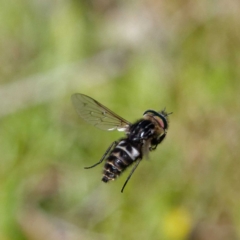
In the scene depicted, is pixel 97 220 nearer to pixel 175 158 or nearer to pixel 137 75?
pixel 175 158

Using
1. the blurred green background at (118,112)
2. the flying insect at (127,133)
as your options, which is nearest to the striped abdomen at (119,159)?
the flying insect at (127,133)

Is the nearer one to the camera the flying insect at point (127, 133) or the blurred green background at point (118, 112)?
the flying insect at point (127, 133)

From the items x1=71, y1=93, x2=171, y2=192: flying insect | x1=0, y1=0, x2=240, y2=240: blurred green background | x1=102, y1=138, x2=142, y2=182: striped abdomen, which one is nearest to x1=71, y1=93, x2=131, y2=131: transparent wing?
x1=71, y1=93, x2=171, y2=192: flying insect

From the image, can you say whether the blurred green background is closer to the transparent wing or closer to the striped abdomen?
the transparent wing

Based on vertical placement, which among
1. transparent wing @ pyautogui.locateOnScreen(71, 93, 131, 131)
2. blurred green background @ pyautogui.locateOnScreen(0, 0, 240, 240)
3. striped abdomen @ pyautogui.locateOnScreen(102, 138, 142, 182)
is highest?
blurred green background @ pyautogui.locateOnScreen(0, 0, 240, 240)

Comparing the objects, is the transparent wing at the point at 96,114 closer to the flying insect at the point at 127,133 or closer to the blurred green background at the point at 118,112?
the flying insect at the point at 127,133

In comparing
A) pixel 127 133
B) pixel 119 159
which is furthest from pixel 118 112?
pixel 119 159

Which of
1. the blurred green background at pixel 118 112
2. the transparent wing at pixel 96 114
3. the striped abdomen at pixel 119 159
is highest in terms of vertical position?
the blurred green background at pixel 118 112
